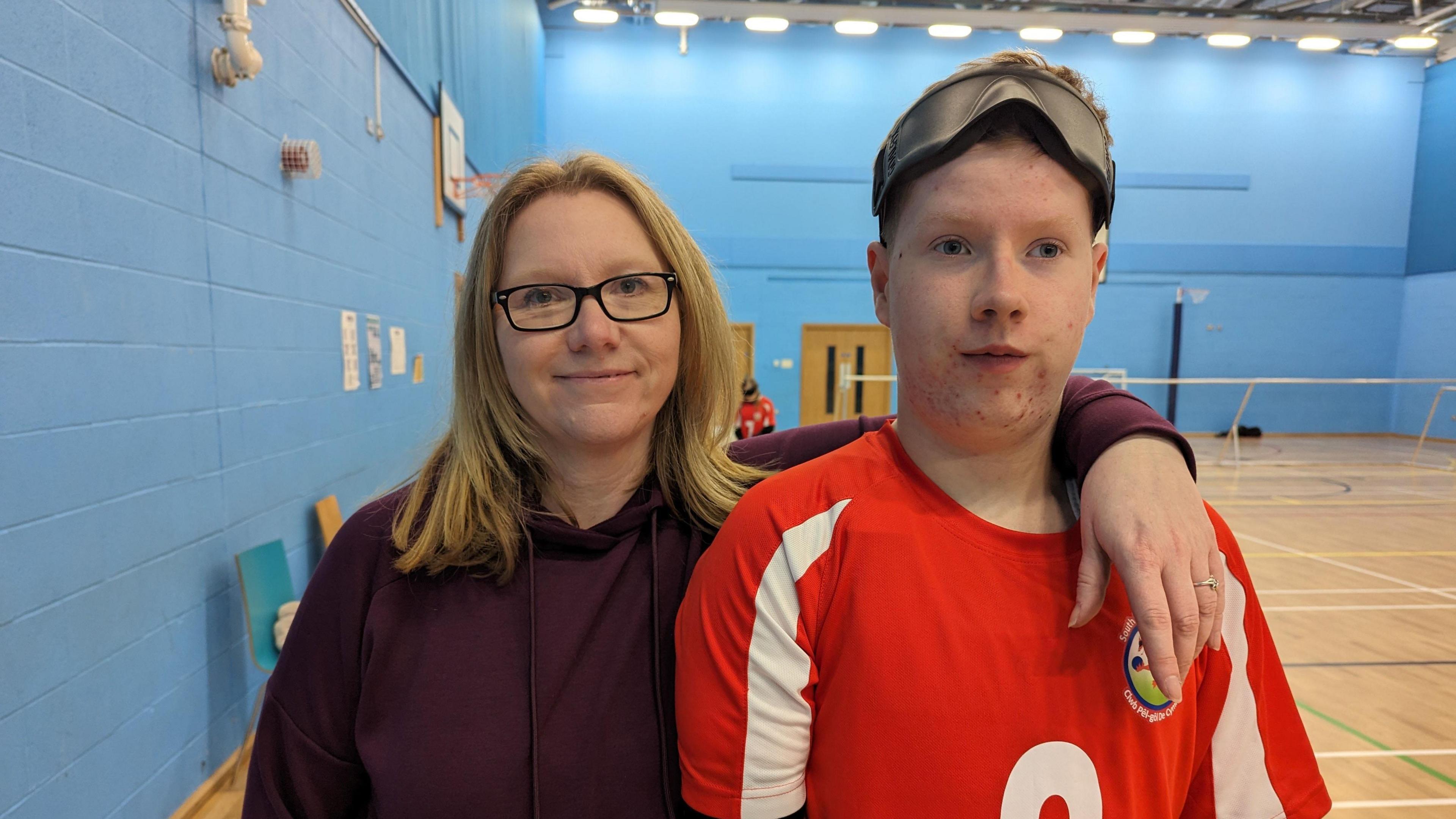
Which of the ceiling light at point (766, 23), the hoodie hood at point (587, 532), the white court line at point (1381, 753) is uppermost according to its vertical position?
the ceiling light at point (766, 23)

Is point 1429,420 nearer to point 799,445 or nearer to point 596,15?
point 799,445

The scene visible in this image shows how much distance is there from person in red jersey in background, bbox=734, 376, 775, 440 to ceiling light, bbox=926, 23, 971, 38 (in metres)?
6.82

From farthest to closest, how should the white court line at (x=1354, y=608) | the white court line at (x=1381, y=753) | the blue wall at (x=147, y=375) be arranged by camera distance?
the white court line at (x=1354, y=608)
the white court line at (x=1381, y=753)
the blue wall at (x=147, y=375)

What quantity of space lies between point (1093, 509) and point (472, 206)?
274 inches

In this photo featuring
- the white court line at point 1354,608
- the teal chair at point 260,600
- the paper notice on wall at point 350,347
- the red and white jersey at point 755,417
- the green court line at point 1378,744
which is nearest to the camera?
the teal chair at point 260,600

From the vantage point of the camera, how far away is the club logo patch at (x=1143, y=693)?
0.83 metres

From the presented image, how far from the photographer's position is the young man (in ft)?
2.62

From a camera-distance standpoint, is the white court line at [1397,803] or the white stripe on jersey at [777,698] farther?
the white court line at [1397,803]

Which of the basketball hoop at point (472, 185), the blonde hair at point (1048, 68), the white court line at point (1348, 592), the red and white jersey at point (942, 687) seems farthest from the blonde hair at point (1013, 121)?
the white court line at point (1348, 592)

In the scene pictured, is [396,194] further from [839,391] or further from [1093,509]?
[839,391]

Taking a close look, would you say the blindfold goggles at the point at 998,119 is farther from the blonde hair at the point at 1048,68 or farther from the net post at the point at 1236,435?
the net post at the point at 1236,435

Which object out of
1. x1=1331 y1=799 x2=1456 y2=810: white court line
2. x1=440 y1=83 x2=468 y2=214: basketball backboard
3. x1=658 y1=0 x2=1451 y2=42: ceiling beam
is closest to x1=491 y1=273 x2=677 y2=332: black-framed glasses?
x1=1331 y1=799 x2=1456 y2=810: white court line

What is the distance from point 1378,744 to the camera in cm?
315

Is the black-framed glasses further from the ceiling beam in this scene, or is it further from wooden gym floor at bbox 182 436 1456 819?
the ceiling beam
